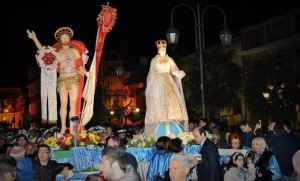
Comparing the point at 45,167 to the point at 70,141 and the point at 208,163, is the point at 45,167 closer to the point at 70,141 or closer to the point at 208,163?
the point at 208,163

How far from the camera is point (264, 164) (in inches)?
340

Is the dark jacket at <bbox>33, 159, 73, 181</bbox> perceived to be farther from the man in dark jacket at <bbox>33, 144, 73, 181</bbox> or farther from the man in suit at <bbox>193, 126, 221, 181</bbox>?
the man in suit at <bbox>193, 126, 221, 181</bbox>


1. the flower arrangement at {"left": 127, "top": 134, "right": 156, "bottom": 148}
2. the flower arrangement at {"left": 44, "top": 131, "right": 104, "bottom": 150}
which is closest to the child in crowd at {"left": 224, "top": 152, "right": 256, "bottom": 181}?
the flower arrangement at {"left": 127, "top": 134, "right": 156, "bottom": 148}

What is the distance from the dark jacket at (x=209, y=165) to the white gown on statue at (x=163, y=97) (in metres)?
9.03

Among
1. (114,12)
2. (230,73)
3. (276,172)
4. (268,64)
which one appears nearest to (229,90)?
(230,73)

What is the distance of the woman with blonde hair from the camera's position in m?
8.55

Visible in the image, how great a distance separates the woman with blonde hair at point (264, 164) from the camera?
855 centimetres

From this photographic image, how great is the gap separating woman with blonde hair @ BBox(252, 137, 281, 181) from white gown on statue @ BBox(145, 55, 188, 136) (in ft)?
28.1

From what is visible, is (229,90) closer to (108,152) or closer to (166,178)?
(166,178)

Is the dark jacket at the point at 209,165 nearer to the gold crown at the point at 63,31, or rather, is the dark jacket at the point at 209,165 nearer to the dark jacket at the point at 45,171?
the dark jacket at the point at 45,171

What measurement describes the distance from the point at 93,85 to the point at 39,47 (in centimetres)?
201

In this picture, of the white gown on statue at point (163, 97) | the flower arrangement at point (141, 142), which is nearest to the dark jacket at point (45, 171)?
the flower arrangement at point (141, 142)

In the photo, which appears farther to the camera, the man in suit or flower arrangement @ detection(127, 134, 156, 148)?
flower arrangement @ detection(127, 134, 156, 148)

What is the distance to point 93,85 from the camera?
16.4 metres
